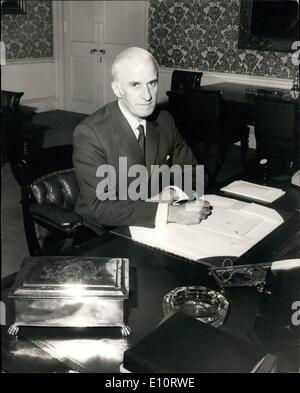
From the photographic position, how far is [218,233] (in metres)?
1.49

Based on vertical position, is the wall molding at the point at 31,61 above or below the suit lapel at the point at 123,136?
above

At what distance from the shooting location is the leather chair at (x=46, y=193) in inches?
70.7

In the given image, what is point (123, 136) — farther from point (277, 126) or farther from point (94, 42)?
point (94, 42)

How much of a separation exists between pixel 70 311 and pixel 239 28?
222 inches

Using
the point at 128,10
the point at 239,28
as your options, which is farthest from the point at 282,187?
the point at 128,10

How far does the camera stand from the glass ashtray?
106 cm

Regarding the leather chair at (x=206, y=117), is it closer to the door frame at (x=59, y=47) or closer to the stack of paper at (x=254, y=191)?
the stack of paper at (x=254, y=191)

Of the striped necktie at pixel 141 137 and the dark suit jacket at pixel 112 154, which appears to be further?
the striped necktie at pixel 141 137

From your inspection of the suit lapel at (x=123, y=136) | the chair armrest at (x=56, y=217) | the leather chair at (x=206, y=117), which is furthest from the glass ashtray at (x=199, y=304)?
the leather chair at (x=206, y=117)

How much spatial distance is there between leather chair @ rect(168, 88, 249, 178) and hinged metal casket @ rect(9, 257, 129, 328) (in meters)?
3.44

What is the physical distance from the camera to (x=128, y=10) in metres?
6.98

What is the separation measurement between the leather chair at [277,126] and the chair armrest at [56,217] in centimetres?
238

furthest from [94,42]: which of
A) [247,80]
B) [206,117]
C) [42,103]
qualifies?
[206,117]
